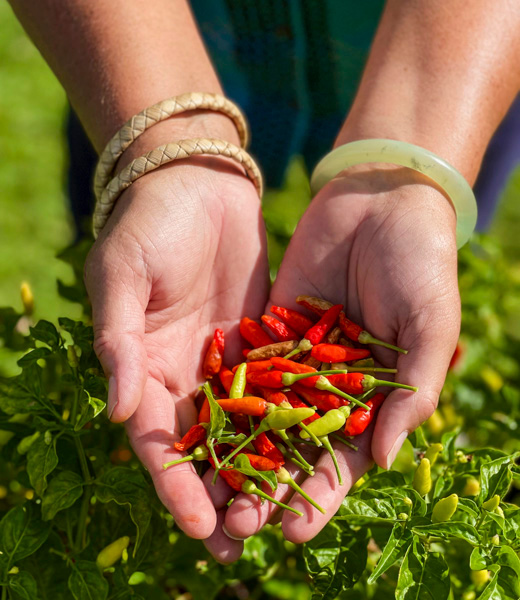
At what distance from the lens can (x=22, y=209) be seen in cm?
732

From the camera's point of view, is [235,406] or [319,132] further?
[319,132]

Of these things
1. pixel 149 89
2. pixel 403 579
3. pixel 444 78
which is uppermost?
pixel 149 89

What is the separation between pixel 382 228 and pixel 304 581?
69.6 inches

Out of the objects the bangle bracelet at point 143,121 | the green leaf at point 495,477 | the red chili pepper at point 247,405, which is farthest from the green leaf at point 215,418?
the bangle bracelet at point 143,121

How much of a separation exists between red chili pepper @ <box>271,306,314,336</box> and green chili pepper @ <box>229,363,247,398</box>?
39 cm

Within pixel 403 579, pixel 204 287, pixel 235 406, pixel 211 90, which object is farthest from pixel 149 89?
pixel 403 579

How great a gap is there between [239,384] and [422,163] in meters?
1.38

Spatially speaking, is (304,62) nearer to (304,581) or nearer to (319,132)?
(319,132)

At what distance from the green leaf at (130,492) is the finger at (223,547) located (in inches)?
11.3

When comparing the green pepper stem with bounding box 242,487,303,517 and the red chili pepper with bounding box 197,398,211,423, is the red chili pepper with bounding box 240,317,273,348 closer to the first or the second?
the red chili pepper with bounding box 197,398,211,423

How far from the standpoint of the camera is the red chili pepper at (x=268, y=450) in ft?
9.31

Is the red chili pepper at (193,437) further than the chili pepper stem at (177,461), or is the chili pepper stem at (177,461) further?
the red chili pepper at (193,437)

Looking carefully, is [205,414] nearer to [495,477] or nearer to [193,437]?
[193,437]

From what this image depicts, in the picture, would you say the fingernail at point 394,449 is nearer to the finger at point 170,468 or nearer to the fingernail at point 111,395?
the finger at point 170,468
